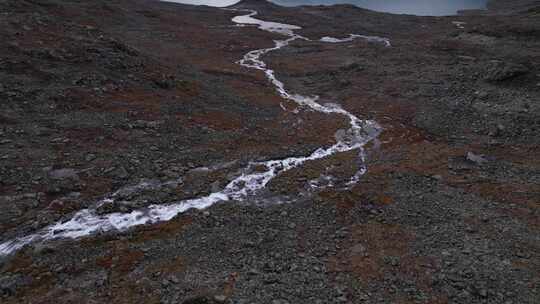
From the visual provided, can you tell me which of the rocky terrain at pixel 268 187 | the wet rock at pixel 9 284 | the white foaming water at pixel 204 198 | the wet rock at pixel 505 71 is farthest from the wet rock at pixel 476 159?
the wet rock at pixel 9 284

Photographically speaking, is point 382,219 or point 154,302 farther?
point 382,219

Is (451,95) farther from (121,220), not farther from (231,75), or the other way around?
(121,220)

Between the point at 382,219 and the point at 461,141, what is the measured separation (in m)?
15.7

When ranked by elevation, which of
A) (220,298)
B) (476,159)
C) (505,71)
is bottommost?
(220,298)

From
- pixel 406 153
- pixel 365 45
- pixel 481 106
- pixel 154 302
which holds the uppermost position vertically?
pixel 365 45

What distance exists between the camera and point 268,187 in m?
22.8

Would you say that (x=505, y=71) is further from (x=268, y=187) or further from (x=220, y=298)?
(x=220, y=298)

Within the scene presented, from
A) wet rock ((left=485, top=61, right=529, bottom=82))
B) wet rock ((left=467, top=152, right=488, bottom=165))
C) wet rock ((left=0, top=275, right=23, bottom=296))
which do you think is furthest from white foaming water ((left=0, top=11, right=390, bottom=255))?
wet rock ((left=485, top=61, right=529, bottom=82))

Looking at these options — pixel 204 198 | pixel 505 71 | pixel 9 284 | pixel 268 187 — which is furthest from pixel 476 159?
pixel 9 284

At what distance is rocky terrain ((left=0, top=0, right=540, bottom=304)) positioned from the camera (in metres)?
14.6

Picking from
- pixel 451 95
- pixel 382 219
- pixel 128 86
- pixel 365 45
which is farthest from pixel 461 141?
pixel 365 45

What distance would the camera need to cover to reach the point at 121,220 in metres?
18.3

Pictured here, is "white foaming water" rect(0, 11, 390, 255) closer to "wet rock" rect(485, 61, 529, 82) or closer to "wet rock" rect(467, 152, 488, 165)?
"wet rock" rect(467, 152, 488, 165)

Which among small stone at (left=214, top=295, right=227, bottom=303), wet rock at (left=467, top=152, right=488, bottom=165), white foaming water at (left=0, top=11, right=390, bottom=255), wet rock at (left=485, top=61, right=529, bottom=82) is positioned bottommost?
small stone at (left=214, top=295, right=227, bottom=303)
